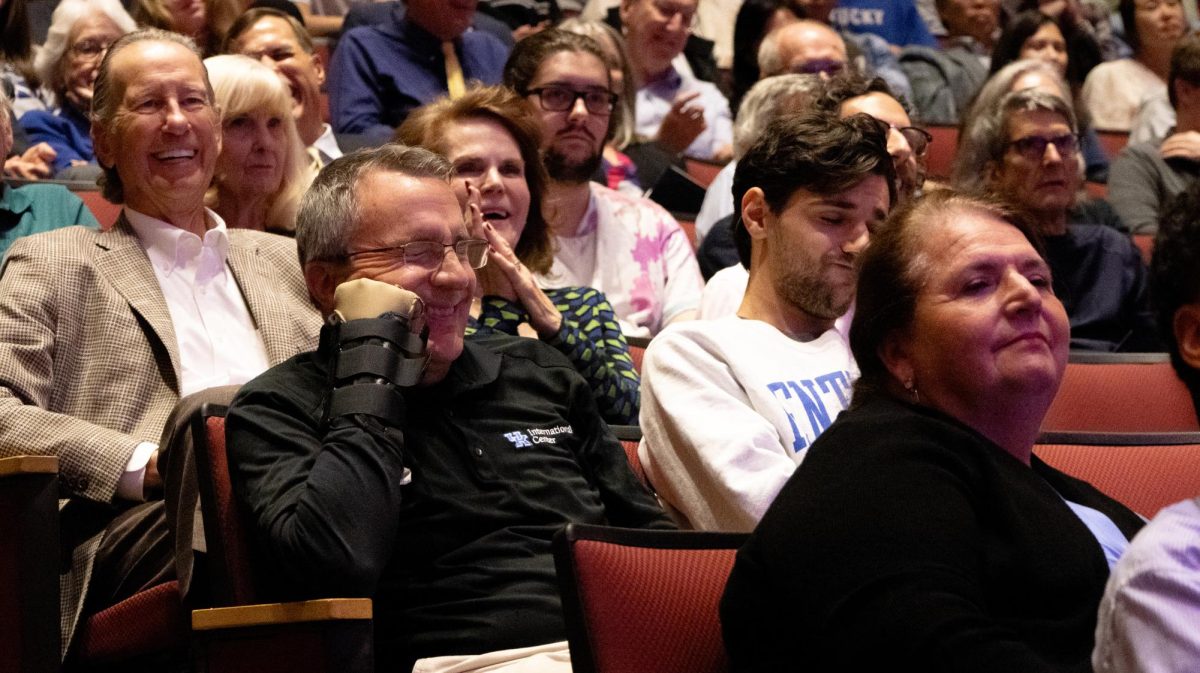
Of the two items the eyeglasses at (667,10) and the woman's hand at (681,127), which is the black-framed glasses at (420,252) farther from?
the eyeglasses at (667,10)

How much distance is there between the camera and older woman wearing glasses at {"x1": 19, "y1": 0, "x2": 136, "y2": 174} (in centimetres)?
388

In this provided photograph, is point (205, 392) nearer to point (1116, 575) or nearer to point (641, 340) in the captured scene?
point (641, 340)

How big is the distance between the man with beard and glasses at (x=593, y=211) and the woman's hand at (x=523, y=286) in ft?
2.19

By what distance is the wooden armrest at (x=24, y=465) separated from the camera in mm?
1811

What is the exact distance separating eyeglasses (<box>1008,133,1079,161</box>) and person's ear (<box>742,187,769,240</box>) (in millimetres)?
1633

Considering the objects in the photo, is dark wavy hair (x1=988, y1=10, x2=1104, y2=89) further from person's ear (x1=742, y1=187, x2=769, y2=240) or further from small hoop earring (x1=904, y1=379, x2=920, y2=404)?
small hoop earring (x1=904, y1=379, x2=920, y2=404)

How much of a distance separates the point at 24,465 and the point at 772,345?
1022 mm

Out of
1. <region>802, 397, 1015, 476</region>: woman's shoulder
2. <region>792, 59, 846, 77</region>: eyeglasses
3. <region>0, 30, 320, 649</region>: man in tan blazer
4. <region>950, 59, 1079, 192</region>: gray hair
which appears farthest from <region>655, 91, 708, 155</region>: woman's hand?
<region>802, 397, 1015, 476</region>: woman's shoulder

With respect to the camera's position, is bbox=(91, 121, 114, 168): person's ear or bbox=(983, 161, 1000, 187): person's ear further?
bbox=(983, 161, 1000, 187): person's ear

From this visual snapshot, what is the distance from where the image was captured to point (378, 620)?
1902 mm

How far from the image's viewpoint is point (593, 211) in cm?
351

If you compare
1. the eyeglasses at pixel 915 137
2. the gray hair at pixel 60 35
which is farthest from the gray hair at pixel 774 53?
the gray hair at pixel 60 35

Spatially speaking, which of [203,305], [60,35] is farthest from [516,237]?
[60,35]

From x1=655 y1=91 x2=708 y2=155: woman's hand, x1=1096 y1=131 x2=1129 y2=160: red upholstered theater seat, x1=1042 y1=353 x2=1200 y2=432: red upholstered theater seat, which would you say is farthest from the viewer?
x1=1096 y1=131 x2=1129 y2=160: red upholstered theater seat
